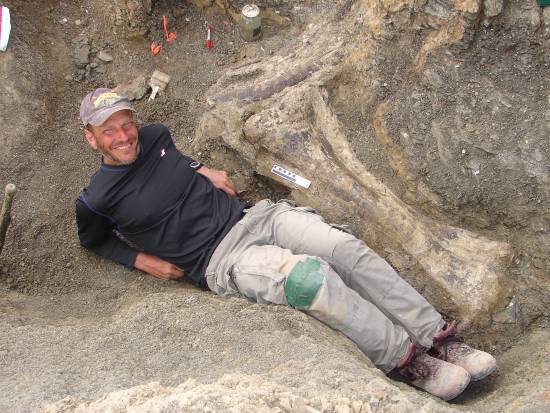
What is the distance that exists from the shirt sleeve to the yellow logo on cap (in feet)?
1.86

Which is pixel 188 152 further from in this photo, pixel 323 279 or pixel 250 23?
pixel 323 279

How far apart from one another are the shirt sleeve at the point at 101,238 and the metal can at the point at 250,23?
7.04ft

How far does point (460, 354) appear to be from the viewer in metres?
3.08

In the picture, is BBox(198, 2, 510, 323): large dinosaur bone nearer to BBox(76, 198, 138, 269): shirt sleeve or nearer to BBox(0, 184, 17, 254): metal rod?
BBox(76, 198, 138, 269): shirt sleeve

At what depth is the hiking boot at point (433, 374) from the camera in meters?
2.94

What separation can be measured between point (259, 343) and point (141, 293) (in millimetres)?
1136

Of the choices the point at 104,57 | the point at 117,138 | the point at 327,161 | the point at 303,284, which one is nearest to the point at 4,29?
the point at 104,57

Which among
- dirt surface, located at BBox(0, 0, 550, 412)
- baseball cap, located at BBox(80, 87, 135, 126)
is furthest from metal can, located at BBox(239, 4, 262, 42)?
baseball cap, located at BBox(80, 87, 135, 126)

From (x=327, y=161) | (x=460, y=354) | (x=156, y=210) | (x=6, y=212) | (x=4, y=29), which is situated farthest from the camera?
(x=4, y=29)

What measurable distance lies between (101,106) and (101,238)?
0.82 m

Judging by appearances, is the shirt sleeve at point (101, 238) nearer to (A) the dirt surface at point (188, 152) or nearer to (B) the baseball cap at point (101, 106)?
(A) the dirt surface at point (188, 152)

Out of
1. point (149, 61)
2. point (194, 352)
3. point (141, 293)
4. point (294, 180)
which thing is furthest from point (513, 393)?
point (149, 61)

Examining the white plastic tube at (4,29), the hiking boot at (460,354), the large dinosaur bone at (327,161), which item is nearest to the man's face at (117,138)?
the large dinosaur bone at (327,161)

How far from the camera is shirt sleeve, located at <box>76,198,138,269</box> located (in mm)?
3298
